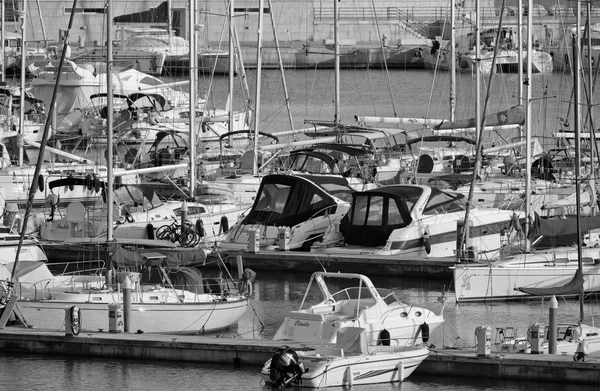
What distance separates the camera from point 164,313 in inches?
1068

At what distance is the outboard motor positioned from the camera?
22656 millimetres

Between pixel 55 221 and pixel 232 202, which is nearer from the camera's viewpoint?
pixel 55 221

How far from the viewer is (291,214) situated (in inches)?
1447

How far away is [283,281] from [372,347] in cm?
1074

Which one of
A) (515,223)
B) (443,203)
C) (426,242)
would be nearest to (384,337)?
(426,242)

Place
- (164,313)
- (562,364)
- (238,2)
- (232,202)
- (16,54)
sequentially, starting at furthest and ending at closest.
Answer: (238,2)
(16,54)
(232,202)
(164,313)
(562,364)

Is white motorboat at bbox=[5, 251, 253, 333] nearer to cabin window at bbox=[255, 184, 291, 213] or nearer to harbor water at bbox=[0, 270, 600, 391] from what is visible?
harbor water at bbox=[0, 270, 600, 391]

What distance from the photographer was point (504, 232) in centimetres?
3516

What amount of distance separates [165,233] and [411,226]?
6.41 metres

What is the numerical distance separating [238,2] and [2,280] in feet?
267

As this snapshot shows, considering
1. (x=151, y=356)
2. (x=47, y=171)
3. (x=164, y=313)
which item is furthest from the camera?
(x=47, y=171)

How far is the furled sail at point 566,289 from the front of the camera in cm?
2769

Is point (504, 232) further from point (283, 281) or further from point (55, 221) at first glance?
point (55, 221)

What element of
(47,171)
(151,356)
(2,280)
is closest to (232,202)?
(47,171)
